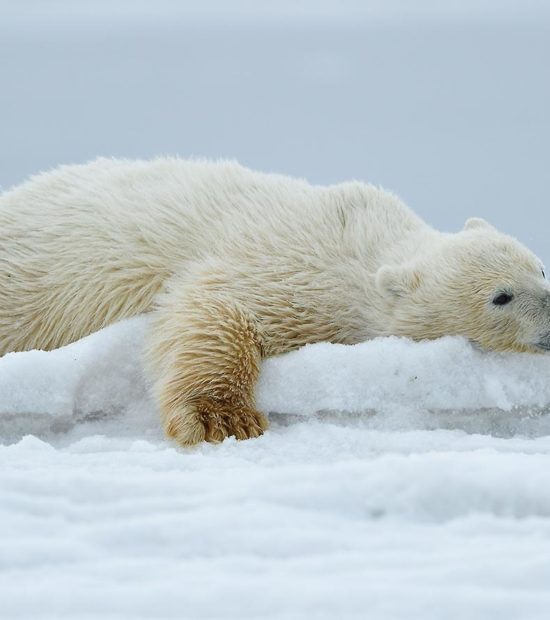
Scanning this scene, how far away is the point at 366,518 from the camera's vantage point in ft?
9.30

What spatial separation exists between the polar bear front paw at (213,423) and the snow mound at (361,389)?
16 centimetres

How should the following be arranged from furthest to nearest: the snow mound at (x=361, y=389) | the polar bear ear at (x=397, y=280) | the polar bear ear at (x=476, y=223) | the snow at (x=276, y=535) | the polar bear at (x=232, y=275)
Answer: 1. the polar bear ear at (x=476, y=223)
2. the polar bear ear at (x=397, y=280)
3. the polar bear at (x=232, y=275)
4. the snow mound at (x=361, y=389)
5. the snow at (x=276, y=535)

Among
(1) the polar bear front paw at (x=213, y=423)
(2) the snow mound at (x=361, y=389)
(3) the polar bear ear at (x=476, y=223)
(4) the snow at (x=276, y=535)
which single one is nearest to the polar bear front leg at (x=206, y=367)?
(1) the polar bear front paw at (x=213, y=423)

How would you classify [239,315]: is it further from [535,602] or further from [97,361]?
[535,602]

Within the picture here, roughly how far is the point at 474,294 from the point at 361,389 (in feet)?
3.14

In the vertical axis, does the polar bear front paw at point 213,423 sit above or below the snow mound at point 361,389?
below

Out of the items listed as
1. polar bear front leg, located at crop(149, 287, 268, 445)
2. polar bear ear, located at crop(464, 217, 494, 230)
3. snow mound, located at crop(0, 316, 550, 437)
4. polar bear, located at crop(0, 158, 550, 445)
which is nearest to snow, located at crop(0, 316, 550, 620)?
snow mound, located at crop(0, 316, 550, 437)

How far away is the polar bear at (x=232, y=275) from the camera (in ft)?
17.5

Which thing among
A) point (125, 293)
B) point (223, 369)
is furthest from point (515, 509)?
point (125, 293)

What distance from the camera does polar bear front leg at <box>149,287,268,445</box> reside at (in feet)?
16.5

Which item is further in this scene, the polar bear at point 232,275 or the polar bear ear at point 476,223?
the polar bear ear at point 476,223

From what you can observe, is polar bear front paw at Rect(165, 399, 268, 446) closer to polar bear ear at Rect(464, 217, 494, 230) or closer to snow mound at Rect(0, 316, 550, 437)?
snow mound at Rect(0, 316, 550, 437)

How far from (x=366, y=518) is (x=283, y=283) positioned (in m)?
2.95

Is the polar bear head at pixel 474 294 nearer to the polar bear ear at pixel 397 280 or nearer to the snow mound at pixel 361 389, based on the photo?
the polar bear ear at pixel 397 280
